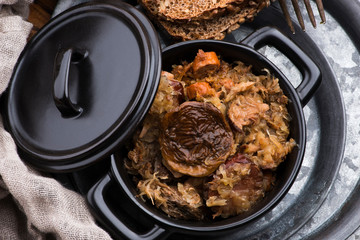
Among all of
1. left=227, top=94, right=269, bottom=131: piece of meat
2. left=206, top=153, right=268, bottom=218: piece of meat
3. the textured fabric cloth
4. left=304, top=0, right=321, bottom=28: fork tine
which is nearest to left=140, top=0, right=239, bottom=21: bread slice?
left=304, top=0, right=321, bottom=28: fork tine

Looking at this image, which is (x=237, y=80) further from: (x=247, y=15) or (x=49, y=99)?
(x=49, y=99)

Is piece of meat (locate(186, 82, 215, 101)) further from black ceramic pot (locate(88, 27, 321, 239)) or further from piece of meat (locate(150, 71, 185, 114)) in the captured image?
black ceramic pot (locate(88, 27, 321, 239))

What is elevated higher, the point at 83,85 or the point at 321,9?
the point at 321,9

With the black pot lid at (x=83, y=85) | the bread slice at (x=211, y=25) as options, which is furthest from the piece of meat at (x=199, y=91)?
the bread slice at (x=211, y=25)

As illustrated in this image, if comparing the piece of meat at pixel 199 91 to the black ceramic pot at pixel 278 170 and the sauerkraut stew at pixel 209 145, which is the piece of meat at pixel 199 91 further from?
the black ceramic pot at pixel 278 170

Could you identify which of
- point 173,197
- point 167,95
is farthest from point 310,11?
point 173,197

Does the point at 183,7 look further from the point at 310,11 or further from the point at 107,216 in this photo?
the point at 107,216

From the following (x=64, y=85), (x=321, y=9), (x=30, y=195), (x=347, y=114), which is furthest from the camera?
(x=347, y=114)
